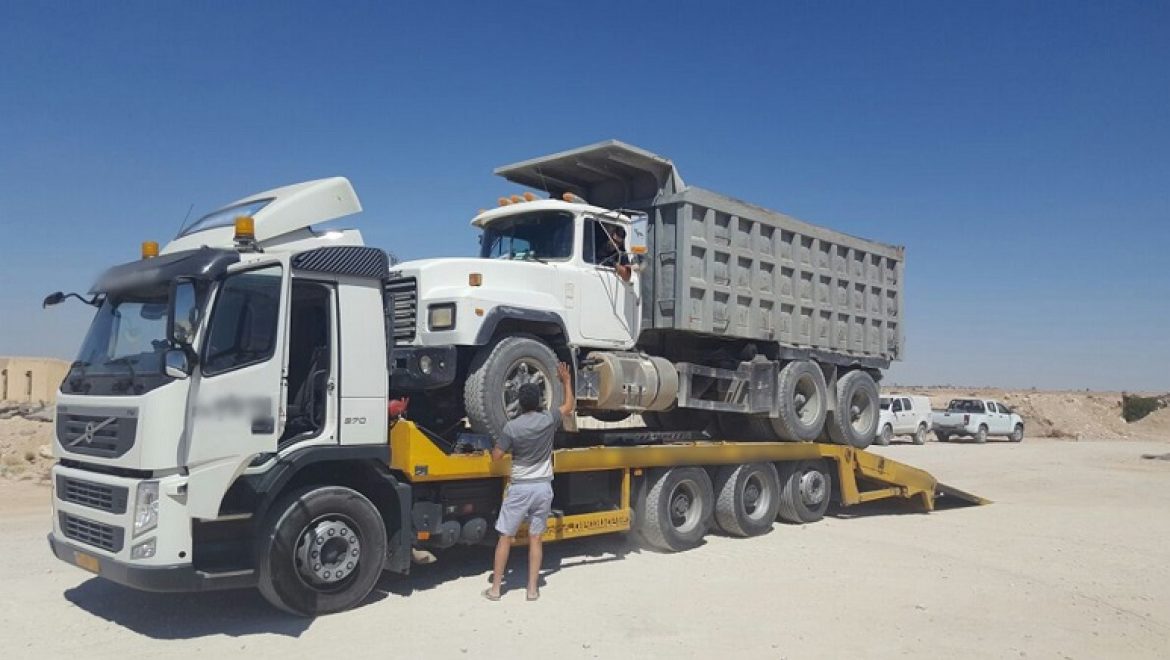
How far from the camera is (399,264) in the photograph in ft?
28.7

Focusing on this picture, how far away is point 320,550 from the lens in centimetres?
705

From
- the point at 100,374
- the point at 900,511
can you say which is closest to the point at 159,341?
the point at 100,374

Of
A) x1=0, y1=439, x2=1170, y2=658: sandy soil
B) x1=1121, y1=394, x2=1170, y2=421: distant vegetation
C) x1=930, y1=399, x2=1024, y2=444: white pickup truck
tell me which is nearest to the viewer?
x1=0, y1=439, x2=1170, y2=658: sandy soil

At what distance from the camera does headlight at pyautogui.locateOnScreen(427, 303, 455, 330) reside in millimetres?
8164

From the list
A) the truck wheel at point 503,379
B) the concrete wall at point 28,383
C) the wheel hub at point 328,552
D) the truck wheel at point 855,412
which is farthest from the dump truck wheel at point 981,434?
the concrete wall at point 28,383

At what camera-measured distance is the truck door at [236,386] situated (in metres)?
6.47

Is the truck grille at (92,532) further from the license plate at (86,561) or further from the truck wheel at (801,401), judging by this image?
the truck wheel at (801,401)

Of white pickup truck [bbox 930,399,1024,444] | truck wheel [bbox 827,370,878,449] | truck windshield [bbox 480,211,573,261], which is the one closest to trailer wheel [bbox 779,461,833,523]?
truck wheel [bbox 827,370,878,449]

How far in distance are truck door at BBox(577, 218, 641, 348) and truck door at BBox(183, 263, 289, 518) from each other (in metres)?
3.47

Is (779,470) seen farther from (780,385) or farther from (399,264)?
(399,264)

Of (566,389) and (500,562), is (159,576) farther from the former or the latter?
(566,389)

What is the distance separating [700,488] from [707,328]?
189 centimetres

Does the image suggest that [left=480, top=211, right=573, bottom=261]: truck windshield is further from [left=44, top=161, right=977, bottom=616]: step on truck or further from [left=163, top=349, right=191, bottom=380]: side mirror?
[left=163, top=349, right=191, bottom=380]: side mirror

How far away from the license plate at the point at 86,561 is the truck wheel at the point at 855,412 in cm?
969
